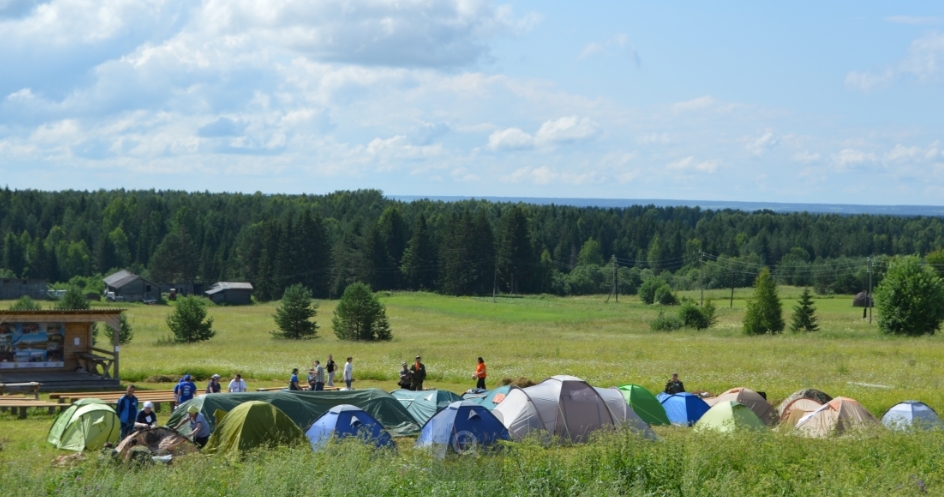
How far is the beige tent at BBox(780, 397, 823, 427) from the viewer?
79.4 ft

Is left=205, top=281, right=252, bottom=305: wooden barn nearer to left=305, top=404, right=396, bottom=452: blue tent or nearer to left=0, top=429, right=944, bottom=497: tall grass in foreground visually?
left=305, top=404, right=396, bottom=452: blue tent

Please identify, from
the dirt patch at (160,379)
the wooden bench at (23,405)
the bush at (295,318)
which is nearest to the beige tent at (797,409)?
the wooden bench at (23,405)

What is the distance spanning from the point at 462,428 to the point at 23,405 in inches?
505

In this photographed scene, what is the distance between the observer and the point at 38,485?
13.1 meters

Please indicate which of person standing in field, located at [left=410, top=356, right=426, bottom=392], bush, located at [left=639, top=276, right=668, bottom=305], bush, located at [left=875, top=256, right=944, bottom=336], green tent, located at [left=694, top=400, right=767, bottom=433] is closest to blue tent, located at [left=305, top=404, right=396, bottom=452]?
green tent, located at [left=694, top=400, right=767, bottom=433]

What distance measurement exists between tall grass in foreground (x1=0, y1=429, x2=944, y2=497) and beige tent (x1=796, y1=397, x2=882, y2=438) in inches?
194

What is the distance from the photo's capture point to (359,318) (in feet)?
185

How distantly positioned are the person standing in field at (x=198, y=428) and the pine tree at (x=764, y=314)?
5126cm

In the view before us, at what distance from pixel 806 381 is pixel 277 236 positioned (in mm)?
88302

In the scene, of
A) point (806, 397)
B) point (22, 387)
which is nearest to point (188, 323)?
point (22, 387)

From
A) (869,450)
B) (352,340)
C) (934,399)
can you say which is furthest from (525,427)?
(352,340)

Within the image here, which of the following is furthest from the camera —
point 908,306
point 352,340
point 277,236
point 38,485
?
point 277,236

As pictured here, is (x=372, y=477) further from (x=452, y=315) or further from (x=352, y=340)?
(x=452, y=315)

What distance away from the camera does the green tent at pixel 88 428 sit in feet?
64.6
